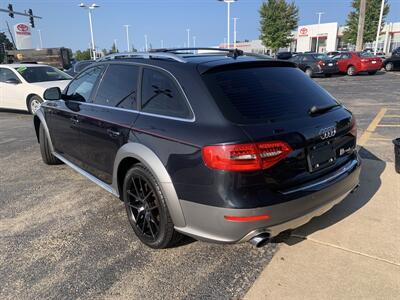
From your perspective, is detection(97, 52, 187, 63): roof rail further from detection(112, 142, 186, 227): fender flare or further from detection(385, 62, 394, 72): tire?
detection(385, 62, 394, 72): tire

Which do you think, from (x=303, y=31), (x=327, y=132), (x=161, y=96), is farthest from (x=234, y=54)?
(x=303, y=31)

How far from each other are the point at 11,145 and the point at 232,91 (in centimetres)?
598

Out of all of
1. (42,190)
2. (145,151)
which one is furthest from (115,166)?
(42,190)

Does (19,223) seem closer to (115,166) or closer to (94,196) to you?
(94,196)

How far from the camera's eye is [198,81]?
9.14 ft

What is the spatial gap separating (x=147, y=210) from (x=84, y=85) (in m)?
1.98

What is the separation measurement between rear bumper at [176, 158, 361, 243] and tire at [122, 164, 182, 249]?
19 cm

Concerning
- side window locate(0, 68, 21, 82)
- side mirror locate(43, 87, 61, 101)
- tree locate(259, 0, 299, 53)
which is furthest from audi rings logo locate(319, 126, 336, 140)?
tree locate(259, 0, 299, 53)

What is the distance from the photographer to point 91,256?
10.5 ft

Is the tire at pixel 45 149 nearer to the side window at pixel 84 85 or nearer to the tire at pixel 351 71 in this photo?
the side window at pixel 84 85

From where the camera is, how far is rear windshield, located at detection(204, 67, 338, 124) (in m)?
2.67

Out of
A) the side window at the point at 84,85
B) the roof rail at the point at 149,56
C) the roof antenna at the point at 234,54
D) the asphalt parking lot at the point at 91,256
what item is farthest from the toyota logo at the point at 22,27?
the roof antenna at the point at 234,54

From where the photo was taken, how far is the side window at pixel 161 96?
9.41 feet

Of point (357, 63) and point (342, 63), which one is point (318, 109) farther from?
point (342, 63)
